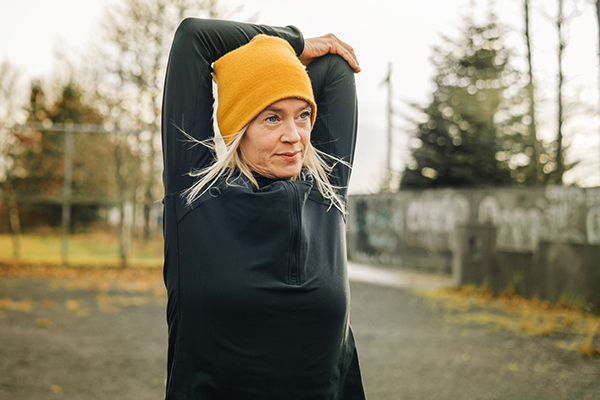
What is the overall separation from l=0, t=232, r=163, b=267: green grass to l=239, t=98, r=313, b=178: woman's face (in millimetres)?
10358

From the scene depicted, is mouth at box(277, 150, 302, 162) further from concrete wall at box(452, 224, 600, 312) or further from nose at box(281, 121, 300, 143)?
concrete wall at box(452, 224, 600, 312)

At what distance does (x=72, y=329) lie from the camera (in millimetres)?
5957

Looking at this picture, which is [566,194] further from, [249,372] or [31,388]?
[249,372]

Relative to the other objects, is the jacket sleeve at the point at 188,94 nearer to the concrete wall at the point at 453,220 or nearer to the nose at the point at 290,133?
the nose at the point at 290,133

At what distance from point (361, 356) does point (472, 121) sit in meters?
13.1

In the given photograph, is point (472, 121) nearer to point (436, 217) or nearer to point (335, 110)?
point (436, 217)

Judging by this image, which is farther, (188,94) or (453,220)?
(453,220)

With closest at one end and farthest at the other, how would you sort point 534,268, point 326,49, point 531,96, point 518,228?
point 326,49 → point 534,268 → point 518,228 → point 531,96

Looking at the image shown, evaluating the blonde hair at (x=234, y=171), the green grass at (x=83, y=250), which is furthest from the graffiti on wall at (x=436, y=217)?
the blonde hair at (x=234, y=171)

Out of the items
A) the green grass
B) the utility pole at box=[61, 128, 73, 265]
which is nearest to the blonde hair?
the green grass

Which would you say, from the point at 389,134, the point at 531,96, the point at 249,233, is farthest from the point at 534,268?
the point at 389,134

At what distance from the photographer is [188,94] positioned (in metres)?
1.36

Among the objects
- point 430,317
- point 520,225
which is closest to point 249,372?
point 430,317

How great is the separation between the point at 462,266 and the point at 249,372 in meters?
9.06
